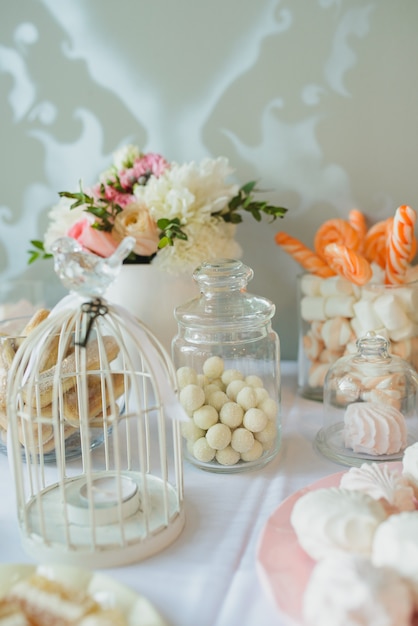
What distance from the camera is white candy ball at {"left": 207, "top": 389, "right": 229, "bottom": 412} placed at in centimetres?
82

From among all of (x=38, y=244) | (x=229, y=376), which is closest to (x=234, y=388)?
(x=229, y=376)

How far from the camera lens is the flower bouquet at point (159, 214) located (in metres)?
0.99

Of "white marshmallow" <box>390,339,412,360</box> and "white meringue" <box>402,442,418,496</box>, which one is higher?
"white marshmallow" <box>390,339,412,360</box>

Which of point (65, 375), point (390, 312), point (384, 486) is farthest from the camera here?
point (390, 312)

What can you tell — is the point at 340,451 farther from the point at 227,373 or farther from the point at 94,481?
the point at 94,481

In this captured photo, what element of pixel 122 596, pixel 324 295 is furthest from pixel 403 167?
pixel 122 596

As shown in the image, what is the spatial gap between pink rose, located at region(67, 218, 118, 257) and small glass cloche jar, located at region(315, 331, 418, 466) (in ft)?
1.22

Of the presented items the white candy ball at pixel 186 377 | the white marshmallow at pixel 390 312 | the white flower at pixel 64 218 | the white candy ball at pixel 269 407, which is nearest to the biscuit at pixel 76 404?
the white candy ball at pixel 186 377

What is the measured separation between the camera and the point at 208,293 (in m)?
0.87

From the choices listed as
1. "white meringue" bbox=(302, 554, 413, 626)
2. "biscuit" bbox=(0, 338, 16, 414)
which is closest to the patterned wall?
"biscuit" bbox=(0, 338, 16, 414)

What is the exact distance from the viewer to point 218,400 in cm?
82

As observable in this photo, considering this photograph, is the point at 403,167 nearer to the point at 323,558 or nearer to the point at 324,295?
the point at 324,295

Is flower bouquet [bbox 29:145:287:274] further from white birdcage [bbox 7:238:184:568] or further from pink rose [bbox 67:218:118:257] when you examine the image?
white birdcage [bbox 7:238:184:568]

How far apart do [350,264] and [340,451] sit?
275mm
